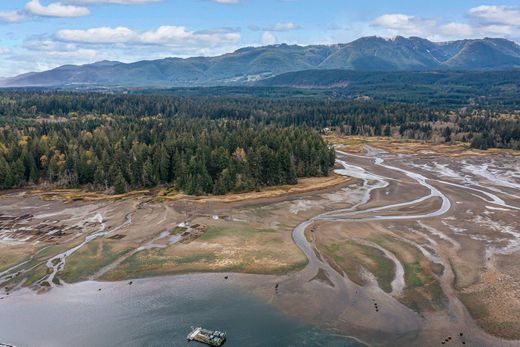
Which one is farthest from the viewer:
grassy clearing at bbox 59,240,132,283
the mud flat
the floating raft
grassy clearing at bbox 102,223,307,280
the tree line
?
the tree line

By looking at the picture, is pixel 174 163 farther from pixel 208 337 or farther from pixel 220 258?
pixel 208 337

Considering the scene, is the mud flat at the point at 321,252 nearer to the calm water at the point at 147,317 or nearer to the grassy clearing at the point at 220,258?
the grassy clearing at the point at 220,258

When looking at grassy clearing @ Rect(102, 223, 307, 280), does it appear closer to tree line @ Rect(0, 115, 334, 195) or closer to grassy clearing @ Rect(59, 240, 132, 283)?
grassy clearing @ Rect(59, 240, 132, 283)

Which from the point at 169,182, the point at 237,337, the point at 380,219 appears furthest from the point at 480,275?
the point at 169,182

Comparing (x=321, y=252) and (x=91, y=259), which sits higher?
(x=321, y=252)

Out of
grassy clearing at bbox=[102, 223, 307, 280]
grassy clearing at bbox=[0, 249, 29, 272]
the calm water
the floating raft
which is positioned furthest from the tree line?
the floating raft

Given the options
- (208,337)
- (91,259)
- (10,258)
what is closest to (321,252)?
(208,337)

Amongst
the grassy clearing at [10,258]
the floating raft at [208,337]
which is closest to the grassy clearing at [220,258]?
the grassy clearing at [10,258]
